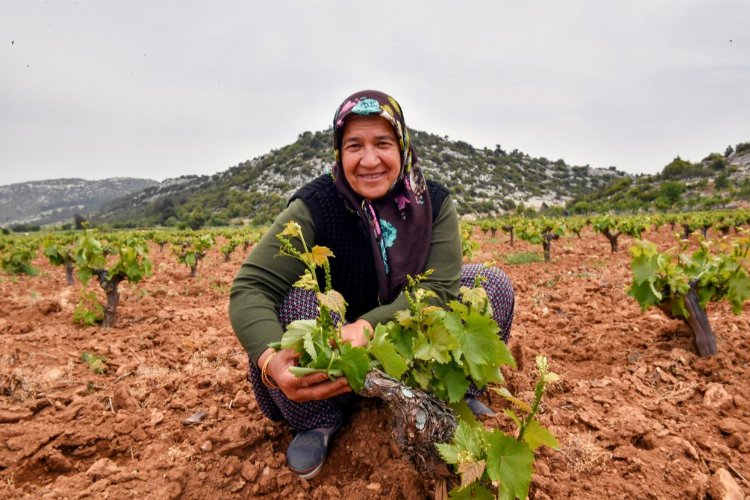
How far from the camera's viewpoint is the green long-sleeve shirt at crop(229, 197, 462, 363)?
5.56 feet

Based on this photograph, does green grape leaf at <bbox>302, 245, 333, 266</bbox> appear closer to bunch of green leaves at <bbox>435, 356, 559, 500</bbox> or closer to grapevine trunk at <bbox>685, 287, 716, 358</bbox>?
bunch of green leaves at <bbox>435, 356, 559, 500</bbox>

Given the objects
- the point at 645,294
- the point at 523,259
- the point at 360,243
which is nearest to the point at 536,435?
the point at 360,243

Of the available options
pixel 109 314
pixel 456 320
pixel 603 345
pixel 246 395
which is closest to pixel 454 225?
pixel 456 320

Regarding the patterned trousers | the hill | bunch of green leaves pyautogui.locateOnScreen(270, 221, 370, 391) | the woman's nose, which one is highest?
the woman's nose

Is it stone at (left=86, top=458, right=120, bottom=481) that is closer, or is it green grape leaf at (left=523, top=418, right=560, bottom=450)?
green grape leaf at (left=523, top=418, right=560, bottom=450)

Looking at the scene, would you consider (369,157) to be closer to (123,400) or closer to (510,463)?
(510,463)

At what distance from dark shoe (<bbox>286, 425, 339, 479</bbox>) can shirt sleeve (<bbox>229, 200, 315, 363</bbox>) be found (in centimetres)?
49

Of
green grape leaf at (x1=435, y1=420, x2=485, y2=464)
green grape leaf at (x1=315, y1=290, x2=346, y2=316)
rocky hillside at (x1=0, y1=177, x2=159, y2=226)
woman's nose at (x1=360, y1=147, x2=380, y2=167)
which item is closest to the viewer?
green grape leaf at (x1=315, y1=290, x2=346, y2=316)

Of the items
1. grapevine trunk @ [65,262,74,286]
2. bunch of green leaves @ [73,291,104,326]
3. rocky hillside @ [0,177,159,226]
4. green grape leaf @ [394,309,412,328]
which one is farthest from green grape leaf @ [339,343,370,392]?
rocky hillside @ [0,177,159,226]

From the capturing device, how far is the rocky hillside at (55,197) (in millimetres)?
141750

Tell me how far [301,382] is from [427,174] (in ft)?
215

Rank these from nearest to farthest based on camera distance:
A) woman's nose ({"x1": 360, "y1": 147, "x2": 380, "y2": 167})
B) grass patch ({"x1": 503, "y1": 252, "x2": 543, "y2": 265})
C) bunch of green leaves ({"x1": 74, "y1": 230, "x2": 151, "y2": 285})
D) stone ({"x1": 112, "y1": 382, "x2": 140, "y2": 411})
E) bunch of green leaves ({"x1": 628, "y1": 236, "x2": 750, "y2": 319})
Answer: woman's nose ({"x1": 360, "y1": 147, "x2": 380, "y2": 167}), stone ({"x1": 112, "y1": 382, "x2": 140, "y2": 411}), bunch of green leaves ({"x1": 628, "y1": 236, "x2": 750, "y2": 319}), bunch of green leaves ({"x1": 74, "y1": 230, "x2": 151, "y2": 285}), grass patch ({"x1": 503, "y1": 252, "x2": 543, "y2": 265})

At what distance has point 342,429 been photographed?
208 cm

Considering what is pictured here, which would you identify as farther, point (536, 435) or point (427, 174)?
point (427, 174)
